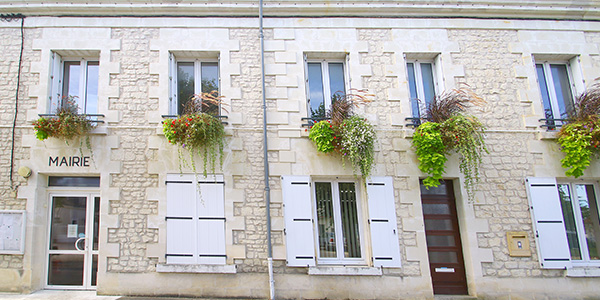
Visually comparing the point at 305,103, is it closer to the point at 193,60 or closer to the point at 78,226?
the point at 193,60

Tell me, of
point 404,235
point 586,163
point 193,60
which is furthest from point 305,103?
point 586,163

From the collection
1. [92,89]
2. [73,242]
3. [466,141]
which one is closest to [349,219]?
[466,141]

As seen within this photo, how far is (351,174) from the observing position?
17.8 ft

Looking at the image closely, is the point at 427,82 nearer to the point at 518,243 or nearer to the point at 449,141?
the point at 449,141

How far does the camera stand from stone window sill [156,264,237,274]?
16.4 feet

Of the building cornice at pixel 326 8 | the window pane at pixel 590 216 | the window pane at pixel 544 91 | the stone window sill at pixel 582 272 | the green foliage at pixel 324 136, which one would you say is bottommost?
the stone window sill at pixel 582 272

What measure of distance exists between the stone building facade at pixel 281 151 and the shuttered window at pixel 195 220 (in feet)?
0.15

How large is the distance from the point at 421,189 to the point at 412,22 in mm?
2870

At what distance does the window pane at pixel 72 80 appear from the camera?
18.8 feet

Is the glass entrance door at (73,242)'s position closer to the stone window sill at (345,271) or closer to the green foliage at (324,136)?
the stone window sill at (345,271)

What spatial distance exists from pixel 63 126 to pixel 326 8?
4490 millimetres

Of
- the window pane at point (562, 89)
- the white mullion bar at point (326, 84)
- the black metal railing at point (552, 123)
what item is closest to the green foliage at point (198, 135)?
the white mullion bar at point (326, 84)

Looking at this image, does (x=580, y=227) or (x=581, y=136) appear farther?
(x=580, y=227)

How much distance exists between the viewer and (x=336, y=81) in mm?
5992
